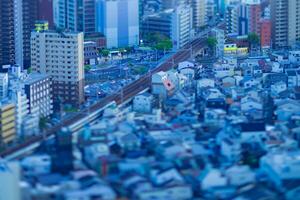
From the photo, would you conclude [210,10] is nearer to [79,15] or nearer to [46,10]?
[79,15]

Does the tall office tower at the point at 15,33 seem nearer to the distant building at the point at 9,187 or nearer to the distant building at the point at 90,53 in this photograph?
the distant building at the point at 90,53

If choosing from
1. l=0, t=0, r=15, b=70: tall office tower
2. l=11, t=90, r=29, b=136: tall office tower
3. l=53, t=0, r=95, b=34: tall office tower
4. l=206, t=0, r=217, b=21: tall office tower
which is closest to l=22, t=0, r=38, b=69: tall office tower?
l=0, t=0, r=15, b=70: tall office tower

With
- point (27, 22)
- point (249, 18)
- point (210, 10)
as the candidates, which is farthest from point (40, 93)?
point (210, 10)

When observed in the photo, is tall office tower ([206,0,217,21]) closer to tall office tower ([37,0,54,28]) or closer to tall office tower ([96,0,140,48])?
Answer: tall office tower ([96,0,140,48])

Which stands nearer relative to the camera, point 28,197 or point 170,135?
point 28,197

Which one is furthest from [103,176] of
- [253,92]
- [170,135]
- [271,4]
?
[271,4]

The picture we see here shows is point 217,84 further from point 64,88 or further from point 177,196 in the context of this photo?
point 177,196

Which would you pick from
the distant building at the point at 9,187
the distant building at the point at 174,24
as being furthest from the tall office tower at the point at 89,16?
the distant building at the point at 9,187
